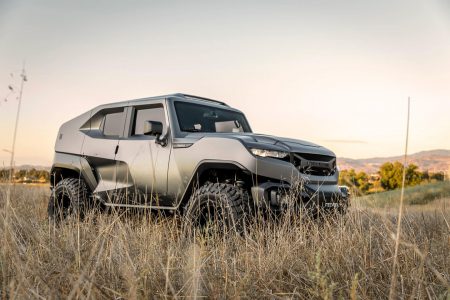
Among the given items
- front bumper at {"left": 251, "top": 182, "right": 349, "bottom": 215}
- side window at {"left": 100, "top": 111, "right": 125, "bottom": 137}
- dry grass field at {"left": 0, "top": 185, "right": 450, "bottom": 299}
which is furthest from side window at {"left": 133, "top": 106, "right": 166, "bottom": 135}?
dry grass field at {"left": 0, "top": 185, "right": 450, "bottom": 299}

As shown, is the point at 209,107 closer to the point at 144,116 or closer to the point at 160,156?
the point at 144,116

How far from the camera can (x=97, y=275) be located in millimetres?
2500

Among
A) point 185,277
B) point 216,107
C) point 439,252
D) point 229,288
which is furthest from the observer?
point 216,107

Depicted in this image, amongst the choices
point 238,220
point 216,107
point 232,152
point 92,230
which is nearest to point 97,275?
point 92,230

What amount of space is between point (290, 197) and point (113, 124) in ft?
10.1

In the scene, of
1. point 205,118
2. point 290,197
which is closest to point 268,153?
point 290,197

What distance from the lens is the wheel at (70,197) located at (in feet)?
19.1

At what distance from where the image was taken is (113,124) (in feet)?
19.7

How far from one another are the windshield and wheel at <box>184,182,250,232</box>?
1021 millimetres

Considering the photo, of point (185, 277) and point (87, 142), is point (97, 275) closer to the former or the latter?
point (185, 277)

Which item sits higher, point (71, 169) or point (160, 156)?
point (160, 156)

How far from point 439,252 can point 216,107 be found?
3.36 metres

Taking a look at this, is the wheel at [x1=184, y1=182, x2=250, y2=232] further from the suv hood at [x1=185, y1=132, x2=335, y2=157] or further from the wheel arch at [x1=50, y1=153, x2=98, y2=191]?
the wheel arch at [x1=50, y1=153, x2=98, y2=191]

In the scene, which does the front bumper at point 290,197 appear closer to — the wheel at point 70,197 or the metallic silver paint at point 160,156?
the metallic silver paint at point 160,156
